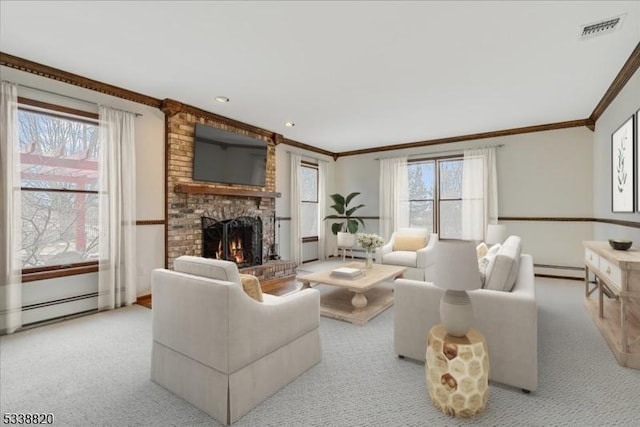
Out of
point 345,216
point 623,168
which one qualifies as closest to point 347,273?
point 623,168

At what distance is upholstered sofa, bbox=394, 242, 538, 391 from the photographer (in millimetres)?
1939

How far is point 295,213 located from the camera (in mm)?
6371

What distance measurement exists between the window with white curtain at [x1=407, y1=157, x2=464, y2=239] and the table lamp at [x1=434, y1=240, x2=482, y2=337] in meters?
4.72

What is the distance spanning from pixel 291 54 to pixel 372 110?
6.24ft

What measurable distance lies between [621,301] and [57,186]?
5228 millimetres

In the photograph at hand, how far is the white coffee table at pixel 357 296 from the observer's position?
10.9 feet

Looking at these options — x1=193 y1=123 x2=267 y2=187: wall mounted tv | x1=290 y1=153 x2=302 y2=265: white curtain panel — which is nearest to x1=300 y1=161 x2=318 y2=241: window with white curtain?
x1=290 y1=153 x2=302 y2=265: white curtain panel

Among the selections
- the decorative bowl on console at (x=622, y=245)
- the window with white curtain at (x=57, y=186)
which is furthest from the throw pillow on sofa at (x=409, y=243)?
the window with white curtain at (x=57, y=186)

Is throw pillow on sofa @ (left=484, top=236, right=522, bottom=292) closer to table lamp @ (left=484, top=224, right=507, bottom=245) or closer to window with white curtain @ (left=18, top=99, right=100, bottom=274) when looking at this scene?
table lamp @ (left=484, top=224, right=507, bottom=245)

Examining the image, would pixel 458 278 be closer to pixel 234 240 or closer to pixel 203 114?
pixel 234 240

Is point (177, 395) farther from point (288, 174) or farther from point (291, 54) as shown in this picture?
point (288, 174)

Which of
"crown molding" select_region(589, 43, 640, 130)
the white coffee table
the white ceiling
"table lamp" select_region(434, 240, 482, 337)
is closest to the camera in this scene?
"table lamp" select_region(434, 240, 482, 337)

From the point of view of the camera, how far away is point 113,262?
3.62m

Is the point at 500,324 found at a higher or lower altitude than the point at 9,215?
lower
